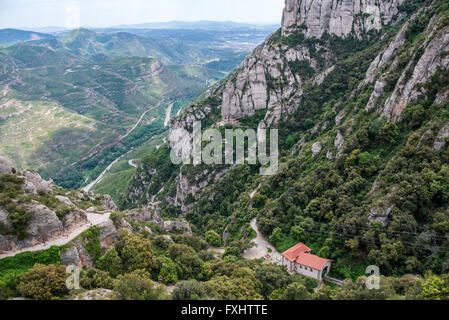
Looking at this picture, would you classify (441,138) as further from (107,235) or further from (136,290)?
(107,235)

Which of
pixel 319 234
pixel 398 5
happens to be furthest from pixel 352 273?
pixel 398 5

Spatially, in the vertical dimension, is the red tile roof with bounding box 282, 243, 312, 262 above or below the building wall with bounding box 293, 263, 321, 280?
above

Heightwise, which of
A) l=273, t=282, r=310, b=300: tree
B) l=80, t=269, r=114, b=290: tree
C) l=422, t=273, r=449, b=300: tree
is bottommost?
l=273, t=282, r=310, b=300: tree

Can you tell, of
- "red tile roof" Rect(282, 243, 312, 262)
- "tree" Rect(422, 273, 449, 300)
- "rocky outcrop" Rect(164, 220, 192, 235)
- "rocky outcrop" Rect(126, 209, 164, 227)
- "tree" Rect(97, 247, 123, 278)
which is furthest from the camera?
"rocky outcrop" Rect(164, 220, 192, 235)

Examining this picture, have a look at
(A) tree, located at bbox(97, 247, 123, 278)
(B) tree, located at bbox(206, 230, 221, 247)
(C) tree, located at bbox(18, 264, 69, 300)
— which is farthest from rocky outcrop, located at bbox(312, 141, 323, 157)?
(C) tree, located at bbox(18, 264, 69, 300)

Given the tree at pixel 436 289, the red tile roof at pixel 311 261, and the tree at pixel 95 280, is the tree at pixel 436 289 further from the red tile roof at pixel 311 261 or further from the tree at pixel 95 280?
the tree at pixel 95 280

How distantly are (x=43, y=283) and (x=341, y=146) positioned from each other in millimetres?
58714

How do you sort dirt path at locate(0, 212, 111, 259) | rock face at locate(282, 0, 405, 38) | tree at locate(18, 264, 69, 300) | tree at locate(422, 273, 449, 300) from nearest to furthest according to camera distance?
tree at locate(422, 273, 449, 300) → tree at locate(18, 264, 69, 300) → dirt path at locate(0, 212, 111, 259) → rock face at locate(282, 0, 405, 38)

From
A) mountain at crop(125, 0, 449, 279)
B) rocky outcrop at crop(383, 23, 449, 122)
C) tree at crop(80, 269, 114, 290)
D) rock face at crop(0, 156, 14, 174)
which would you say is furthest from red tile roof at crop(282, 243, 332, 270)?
rock face at crop(0, 156, 14, 174)

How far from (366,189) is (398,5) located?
82.5 m

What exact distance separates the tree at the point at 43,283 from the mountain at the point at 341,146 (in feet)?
126

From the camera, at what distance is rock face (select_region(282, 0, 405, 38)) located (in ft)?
353

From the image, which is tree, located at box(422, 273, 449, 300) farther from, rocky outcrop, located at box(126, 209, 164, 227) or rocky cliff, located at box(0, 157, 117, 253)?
rocky outcrop, located at box(126, 209, 164, 227)

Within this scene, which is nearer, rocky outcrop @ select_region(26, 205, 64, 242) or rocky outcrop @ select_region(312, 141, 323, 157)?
rocky outcrop @ select_region(26, 205, 64, 242)
